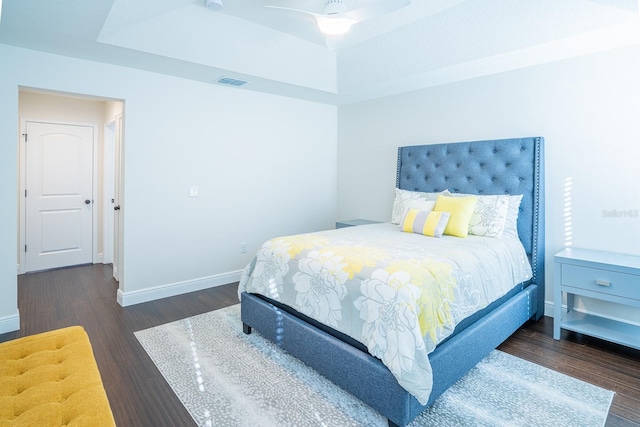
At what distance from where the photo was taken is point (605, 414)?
6.36ft

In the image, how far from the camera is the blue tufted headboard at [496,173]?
3.20m

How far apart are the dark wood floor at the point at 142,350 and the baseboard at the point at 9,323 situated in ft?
0.19

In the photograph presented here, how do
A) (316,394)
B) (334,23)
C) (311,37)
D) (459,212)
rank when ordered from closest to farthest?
(316,394) < (334,23) < (459,212) < (311,37)

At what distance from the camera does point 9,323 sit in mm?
2902

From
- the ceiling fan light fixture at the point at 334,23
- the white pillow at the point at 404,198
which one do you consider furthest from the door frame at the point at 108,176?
the white pillow at the point at 404,198

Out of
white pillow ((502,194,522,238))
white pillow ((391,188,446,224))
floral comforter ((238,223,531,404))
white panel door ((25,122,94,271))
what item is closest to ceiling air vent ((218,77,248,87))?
floral comforter ((238,223,531,404))

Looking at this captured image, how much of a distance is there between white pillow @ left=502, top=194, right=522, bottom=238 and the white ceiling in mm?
1276

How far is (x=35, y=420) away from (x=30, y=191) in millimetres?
4640

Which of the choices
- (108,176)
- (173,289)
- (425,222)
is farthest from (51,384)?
(108,176)

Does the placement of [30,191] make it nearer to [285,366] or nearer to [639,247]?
[285,366]

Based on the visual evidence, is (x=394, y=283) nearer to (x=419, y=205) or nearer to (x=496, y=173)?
(x=419, y=205)

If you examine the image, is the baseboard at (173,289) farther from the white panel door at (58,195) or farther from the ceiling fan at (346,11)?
the ceiling fan at (346,11)

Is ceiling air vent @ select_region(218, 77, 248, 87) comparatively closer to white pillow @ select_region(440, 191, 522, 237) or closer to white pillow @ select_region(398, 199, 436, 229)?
white pillow @ select_region(398, 199, 436, 229)

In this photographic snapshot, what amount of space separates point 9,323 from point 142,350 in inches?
50.7
